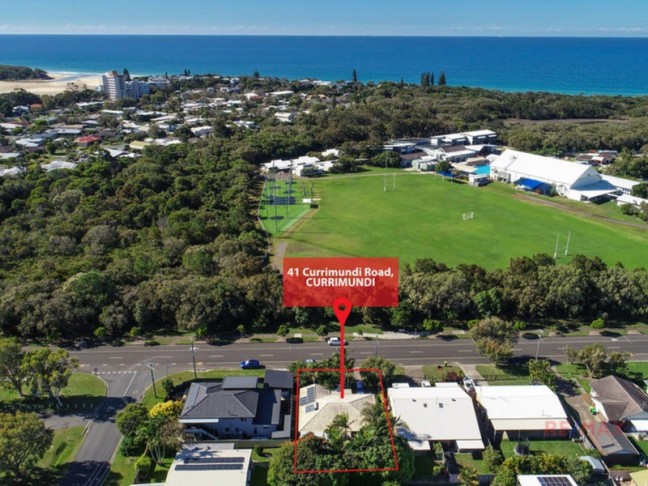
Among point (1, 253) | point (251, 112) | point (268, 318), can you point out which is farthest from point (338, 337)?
point (251, 112)

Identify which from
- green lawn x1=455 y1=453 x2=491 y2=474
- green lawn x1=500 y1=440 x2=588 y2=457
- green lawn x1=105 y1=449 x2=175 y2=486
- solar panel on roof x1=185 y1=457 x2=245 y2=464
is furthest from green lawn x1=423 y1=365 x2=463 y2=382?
green lawn x1=105 y1=449 x2=175 y2=486

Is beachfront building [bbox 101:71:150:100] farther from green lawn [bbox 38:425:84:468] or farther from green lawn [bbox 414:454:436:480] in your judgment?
green lawn [bbox 414:454:436:480]

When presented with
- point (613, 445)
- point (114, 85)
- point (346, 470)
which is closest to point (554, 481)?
point (613, 445)

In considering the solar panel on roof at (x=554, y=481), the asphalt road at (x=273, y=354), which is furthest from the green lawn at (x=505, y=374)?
the solar panel on roof at (x=554, y=481)

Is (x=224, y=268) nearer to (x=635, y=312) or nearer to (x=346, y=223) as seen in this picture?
(x=346, y=223)

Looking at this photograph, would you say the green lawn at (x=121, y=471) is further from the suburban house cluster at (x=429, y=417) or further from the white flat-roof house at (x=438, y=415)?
the white flat-roof house at (x=438, y=415)
